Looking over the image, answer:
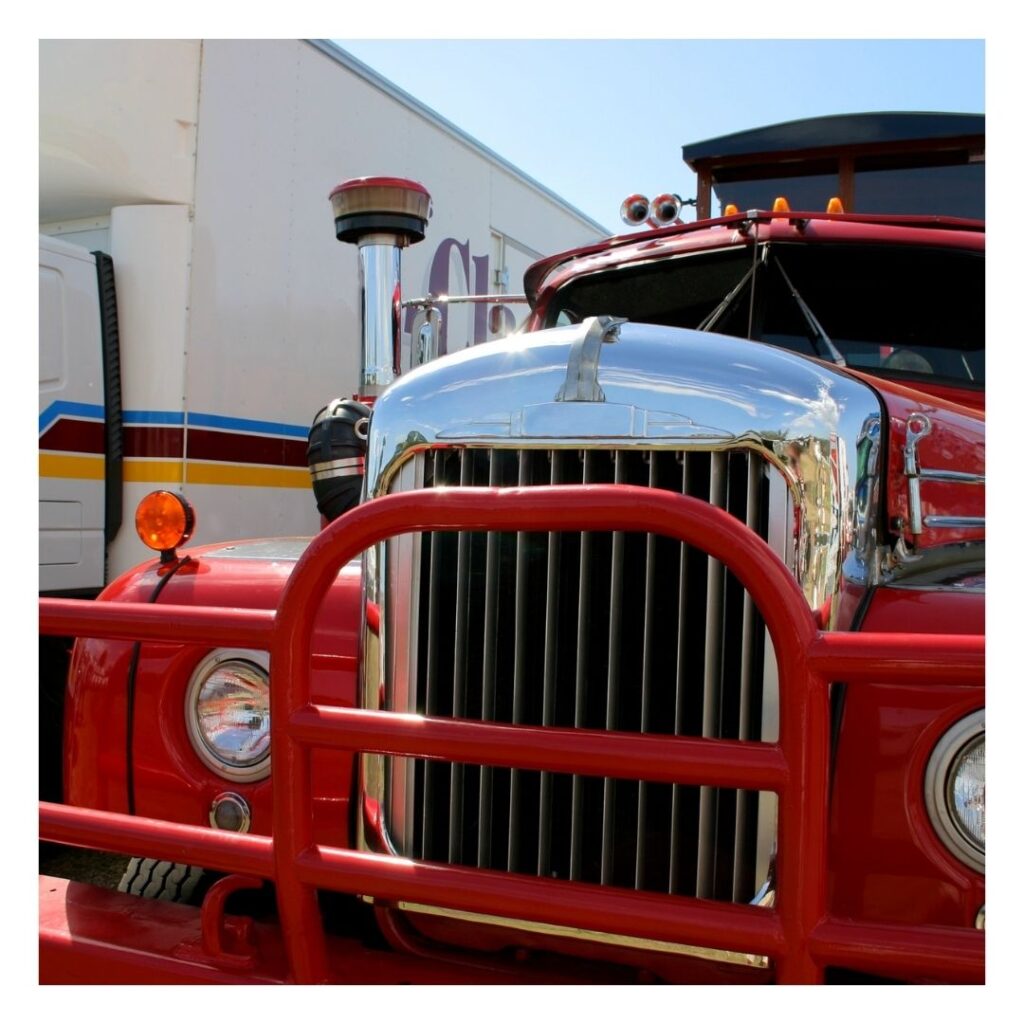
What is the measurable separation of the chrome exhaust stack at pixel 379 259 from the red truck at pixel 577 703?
1.28 m

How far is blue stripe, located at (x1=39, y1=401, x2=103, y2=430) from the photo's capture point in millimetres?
4805

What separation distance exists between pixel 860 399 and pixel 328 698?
45.1 inches

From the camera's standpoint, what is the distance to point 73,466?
4883 mm

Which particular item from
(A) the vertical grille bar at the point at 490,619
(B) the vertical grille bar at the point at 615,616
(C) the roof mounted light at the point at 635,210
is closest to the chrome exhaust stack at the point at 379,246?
(C) the roof mounted light at the point at 635,210

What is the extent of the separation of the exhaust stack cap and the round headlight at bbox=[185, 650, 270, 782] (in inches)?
69.5

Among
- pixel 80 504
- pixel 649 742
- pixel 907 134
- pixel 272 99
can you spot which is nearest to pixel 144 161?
pixel 272 99

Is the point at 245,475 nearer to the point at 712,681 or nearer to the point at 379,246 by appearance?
the point at 379,246

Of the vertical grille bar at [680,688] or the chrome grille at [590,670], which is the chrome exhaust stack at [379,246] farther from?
the vertical grille bar at [680,688]

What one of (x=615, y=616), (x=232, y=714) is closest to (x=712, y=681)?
(x=615, y=616)

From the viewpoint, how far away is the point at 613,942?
175 cm

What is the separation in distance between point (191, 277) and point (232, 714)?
3.46 meters

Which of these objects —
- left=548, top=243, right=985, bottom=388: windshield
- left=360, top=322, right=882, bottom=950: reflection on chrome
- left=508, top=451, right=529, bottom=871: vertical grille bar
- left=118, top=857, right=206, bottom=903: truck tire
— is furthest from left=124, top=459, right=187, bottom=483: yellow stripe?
left=508, top=451, right=529, bottom=871: vertical grille bar

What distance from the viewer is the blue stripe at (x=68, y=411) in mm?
4805

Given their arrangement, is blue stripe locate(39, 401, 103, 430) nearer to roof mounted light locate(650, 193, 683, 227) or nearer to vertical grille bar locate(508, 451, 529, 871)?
roof mounted light locate(650, 193, 683, 227)
